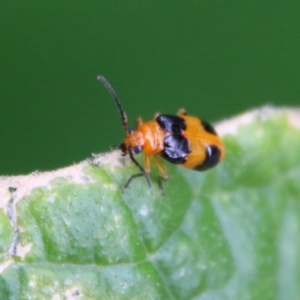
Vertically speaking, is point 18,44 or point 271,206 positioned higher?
point 18,44

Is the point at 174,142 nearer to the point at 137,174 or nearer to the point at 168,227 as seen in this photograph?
the point at 137,174

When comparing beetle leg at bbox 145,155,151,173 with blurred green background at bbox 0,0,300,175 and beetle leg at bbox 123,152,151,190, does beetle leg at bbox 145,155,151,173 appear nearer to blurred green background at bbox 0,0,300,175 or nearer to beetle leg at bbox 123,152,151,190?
beetle leg at bbox 123,152,151,190

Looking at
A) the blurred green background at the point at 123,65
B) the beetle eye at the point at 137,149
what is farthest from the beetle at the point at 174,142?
the blurred green background at the point at 123,65

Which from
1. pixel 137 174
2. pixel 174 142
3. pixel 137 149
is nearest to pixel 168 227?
pixel 137 174

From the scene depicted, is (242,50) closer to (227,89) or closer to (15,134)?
(227,89)

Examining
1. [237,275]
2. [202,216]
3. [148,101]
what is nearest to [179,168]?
[202,216]

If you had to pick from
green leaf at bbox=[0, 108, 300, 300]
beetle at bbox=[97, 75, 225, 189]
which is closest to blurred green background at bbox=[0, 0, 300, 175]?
beetle at bbox=[97, 75, 225, 189]

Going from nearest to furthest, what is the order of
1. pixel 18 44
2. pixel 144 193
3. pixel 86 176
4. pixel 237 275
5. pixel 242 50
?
pixel 86 176 → pixel 144 193 → pixel 237 275 → pixel 18 44 → pixel 242 50
